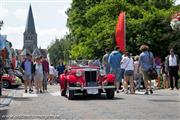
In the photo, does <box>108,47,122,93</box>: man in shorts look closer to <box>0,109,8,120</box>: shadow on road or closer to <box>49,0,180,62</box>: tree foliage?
<box>0,109,8,120</box>: shadow on road

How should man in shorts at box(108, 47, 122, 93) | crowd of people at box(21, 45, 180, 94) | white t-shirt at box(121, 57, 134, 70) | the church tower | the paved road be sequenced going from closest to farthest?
1. the paved road
2. crowd of people at box(21, 45, 180, 94)
3. white t-shirt at box(121, 57, 134, 70)
4. man in shorts at box(108, 47, 122, 93)
5. the church tower

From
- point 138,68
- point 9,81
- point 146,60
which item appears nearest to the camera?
point 146,60

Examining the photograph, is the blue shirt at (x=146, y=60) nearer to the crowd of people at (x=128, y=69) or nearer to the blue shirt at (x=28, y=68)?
the crowd of people at (x=128, y=69)

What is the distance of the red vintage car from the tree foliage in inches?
1224

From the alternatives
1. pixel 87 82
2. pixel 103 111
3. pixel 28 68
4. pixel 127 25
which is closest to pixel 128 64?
pixel 87 82

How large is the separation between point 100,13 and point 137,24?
803 cm

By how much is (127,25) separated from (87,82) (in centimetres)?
3657

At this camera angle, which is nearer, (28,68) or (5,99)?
(5,99)

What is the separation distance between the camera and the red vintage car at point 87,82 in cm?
1836

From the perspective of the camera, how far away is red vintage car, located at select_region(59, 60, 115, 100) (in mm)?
18359

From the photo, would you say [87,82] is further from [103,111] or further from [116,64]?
[103,111]

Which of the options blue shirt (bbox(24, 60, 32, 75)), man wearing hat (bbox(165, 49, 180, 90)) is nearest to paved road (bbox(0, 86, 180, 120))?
man wearing hat (bbox(165, 49, 180, 90))

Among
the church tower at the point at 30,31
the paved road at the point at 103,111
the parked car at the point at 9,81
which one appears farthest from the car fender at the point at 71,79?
the church tower at the point at 30,31

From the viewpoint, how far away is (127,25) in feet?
180
